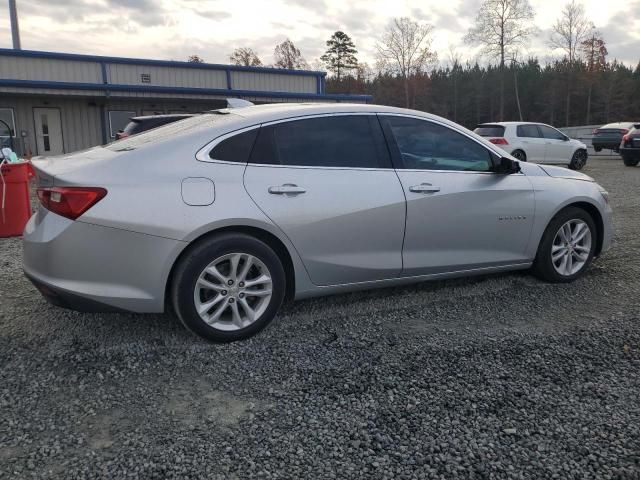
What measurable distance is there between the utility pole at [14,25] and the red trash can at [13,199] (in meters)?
15.5

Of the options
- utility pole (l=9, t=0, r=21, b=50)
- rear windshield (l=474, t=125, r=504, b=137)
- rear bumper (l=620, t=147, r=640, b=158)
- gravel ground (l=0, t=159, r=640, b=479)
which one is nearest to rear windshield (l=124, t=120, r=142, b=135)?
gravel ground (l=0, t=159, r=640, b=479)

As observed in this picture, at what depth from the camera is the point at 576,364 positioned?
3.21 m

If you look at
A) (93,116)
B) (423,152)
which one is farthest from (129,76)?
(423,152)

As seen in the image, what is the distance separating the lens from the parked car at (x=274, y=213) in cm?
319

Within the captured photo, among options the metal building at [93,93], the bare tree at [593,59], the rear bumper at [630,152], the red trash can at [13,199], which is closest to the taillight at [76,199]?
the red trash can at [13,199]

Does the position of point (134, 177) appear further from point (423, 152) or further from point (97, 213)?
point (423, 152)

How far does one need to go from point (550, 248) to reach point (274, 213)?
2.56 meters

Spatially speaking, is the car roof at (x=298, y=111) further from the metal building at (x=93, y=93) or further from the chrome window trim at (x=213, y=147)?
the metal building at (x=93, y=93)

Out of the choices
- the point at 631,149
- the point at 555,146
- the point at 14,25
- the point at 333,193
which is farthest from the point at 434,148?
the point at 14,25

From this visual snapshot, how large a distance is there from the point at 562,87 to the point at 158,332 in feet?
208

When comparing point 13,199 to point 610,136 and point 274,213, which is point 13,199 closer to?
point 274,213

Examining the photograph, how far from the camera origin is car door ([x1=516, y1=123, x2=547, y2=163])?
16.8m

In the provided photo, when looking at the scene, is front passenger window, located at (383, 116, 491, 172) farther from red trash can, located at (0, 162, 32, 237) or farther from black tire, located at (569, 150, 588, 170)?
black tire, located at (569, 150, 588, 170)

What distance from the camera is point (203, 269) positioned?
3324mm
